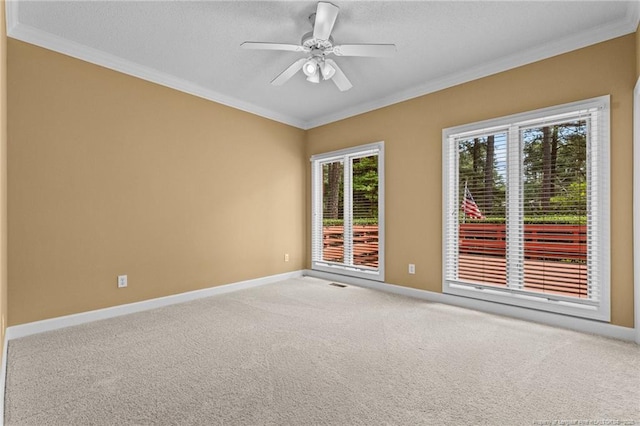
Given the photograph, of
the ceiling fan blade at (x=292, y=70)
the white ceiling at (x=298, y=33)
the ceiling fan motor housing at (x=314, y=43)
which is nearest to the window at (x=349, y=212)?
the white ceiling at (x=298, y=33)

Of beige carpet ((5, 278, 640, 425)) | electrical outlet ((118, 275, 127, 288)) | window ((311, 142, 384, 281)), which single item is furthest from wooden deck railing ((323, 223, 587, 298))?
electrical outlet ((118, 275, 127, 288))

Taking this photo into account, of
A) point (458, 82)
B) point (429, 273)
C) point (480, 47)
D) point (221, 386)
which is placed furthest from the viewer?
point (429, 273)

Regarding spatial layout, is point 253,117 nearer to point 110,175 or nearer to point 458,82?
point 110,175

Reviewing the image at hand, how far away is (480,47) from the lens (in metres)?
3.12

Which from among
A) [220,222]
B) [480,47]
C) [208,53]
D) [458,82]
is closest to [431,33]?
[480,47]

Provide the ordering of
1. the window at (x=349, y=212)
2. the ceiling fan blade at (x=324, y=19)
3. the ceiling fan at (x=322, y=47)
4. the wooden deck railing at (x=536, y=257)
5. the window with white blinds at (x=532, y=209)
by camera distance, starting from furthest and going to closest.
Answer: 1. the window at (x=349, y=212)
2. the wooden deck railing at (x=536, y=257)
3. the window with white blinds at (x=532, y=209)
4. the ceiling fan at (x=322, y=47)
5. the ceiling fan blade at (x=324, y=19)

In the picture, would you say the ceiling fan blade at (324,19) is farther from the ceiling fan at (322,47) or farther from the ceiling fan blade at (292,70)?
the ceiling fan blade at (292,70)

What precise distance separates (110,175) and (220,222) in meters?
1.38

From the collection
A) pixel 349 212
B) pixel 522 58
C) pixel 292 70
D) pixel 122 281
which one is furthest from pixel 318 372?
pixel 522 58

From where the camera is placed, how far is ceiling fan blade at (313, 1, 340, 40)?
2.25m

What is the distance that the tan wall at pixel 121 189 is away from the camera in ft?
9.25

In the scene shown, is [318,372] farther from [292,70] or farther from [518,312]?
[292,70]

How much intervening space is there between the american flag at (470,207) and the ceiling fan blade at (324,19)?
7.59 feet

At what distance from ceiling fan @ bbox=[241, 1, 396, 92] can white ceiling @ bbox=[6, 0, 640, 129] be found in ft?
0.61
